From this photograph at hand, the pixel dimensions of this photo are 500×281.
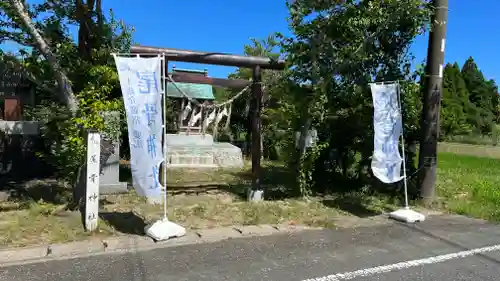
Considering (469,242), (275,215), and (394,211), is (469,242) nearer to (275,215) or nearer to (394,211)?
(394,211)

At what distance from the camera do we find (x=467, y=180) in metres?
10.8

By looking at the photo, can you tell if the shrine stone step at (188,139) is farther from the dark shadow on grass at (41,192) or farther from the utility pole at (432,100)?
the utility pole at (432,100)

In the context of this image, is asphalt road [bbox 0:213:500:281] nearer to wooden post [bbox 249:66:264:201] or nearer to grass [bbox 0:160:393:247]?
grass [bbox 0:160:393:247]

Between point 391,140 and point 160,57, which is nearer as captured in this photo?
point 160,57

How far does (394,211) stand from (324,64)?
9.52 feet

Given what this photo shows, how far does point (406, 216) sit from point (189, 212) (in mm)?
3514

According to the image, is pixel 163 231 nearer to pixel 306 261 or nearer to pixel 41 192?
pixel 306 261

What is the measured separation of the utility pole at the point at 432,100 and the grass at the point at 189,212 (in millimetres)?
856

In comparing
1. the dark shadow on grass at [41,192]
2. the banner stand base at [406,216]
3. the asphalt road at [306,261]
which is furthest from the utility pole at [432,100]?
the dark shadow on grass at [41,192]

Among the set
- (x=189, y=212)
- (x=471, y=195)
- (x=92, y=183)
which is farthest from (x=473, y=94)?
(x=92, y=183)

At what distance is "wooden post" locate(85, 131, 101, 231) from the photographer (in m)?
5.10

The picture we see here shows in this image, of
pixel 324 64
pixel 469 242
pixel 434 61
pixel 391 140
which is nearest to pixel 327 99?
pixel 324 64

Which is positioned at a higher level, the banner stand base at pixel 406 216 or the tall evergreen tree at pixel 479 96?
the tall evergreen tree at pixel 479 96

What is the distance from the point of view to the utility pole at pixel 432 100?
7301mm
